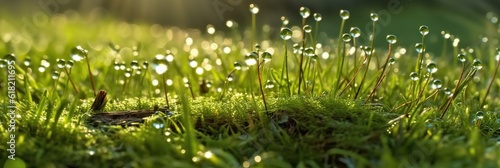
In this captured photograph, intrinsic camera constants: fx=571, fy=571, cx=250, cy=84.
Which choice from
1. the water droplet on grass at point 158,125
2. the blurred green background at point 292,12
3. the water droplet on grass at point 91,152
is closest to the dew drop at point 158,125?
the water droplet on grass at point 158,125

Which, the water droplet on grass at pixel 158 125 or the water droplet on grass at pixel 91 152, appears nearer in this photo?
the water droplet on grass at pixel 91 152

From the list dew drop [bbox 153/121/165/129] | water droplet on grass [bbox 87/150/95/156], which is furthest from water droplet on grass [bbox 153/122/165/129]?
water droplet on grass [bbox 87/150/95/156]

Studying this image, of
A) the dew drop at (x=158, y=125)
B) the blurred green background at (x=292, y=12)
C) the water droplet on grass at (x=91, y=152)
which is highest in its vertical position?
the blurred green background at (x=292, y=12)

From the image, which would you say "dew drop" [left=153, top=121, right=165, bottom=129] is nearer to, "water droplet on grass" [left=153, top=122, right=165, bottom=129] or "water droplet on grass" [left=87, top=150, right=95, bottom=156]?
"water droplet on grass" [left=153, top=122, right=165, bottom=129]

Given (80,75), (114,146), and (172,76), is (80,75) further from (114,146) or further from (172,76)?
(114,146)

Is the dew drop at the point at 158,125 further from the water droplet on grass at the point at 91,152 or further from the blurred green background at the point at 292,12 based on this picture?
the blurred green background at the point at 292,12

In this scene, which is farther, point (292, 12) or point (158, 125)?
point (292, 12)

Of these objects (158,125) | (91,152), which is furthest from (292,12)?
(91,152)

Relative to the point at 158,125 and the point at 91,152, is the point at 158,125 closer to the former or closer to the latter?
the point at 158,125
